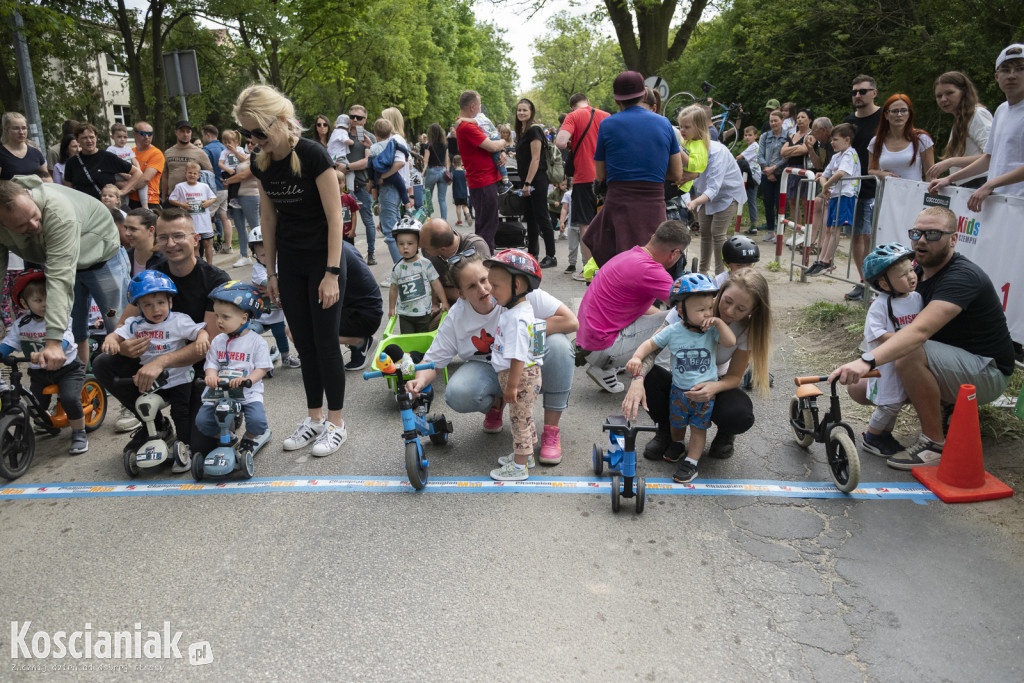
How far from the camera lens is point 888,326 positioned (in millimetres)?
4273

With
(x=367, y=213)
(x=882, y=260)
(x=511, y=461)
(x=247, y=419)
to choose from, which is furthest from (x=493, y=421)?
(x=367, y=213)

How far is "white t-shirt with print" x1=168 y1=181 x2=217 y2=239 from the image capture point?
32.2 ft

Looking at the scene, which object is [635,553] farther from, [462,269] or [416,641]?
[462,269]

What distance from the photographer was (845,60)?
16.9 meters

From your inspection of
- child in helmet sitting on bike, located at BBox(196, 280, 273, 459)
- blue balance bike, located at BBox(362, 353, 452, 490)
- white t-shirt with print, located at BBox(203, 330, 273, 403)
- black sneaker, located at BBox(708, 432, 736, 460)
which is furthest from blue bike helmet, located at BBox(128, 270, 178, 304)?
black sneaker, located at BBox(708, 432, 736, 460)

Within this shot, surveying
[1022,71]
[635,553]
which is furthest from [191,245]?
[1022,71]

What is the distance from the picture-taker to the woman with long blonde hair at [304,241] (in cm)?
412

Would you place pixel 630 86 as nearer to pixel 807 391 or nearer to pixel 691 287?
pixel 691 287

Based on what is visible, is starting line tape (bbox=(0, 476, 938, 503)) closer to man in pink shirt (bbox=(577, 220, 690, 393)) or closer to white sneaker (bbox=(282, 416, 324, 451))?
white sneaker (bbox=(282, 416, 324, 451))

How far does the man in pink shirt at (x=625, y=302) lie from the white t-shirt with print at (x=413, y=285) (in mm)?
1261

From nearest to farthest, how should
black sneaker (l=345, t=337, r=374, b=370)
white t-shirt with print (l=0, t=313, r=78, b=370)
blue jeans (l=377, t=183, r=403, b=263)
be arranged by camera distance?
white t-shirt with print (l=0, t=313, r=78, b=370), black sneaker (l=345, t=337, r=374, b=370), blue jeans (l=377, t=183, r=403, b=263)

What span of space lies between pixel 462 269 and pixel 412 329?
195 cm

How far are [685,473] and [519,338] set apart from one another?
1193 mm

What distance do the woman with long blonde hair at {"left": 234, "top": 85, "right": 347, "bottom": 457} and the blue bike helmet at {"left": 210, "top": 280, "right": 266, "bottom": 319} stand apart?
0.15 metres
